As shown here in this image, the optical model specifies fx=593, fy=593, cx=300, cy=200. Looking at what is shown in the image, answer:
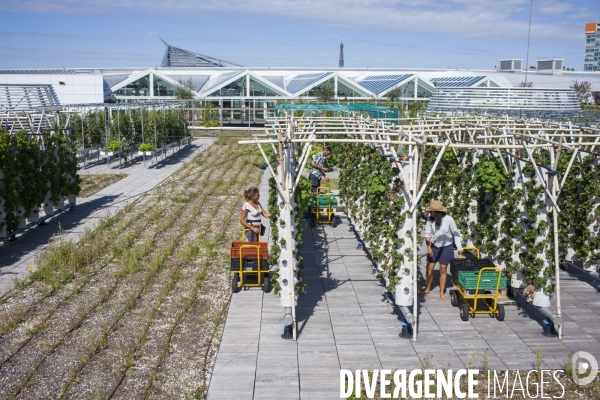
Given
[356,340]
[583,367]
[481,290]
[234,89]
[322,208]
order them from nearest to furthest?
1. [583,367]
2. [356,340]
3. [481,290]
4. [322,208]
5. [234,89]

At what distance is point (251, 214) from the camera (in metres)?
9.50

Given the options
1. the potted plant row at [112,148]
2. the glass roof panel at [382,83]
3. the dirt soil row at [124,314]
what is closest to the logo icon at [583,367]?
the dirt soil row at [124,314]

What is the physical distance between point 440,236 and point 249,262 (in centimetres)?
285

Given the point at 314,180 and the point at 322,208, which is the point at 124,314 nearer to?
the point at 322,208

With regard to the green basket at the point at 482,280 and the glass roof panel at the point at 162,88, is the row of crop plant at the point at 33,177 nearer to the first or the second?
the green basket at the point at 482,280

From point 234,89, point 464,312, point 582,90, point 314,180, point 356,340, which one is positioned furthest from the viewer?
point 582,90

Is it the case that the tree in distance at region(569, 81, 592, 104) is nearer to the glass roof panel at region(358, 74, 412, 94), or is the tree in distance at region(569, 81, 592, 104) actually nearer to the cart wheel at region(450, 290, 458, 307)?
the glass roof panel at region(358, 74, 412, 94)

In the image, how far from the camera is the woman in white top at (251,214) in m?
9.44

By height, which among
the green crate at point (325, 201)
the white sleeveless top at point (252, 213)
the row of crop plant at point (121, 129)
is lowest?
the green crate at point (325, 201)

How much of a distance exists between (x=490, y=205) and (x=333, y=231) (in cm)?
466

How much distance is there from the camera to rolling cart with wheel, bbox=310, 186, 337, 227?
13156mm

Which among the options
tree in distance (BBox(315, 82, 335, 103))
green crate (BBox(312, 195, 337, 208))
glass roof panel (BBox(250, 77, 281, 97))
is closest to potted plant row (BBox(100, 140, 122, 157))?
green crate (BBox(312, 195, 337, 208))

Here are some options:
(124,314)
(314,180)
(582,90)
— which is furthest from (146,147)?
(582,90)

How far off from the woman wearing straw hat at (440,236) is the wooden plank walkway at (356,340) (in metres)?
0.65
